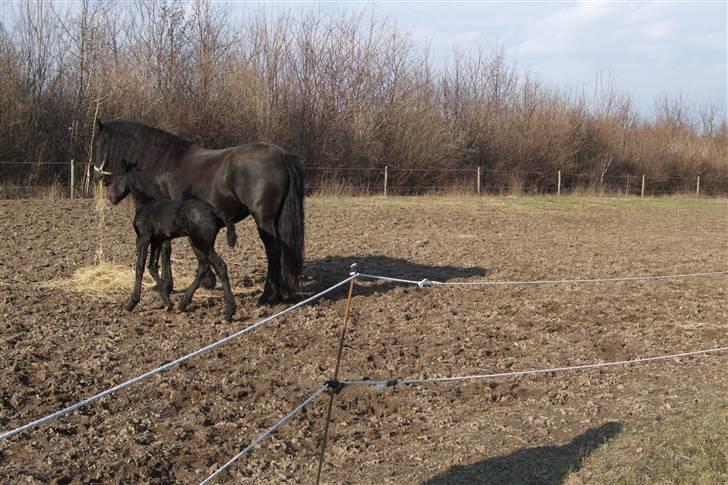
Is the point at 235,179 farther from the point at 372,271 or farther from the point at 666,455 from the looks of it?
the point at 666,455

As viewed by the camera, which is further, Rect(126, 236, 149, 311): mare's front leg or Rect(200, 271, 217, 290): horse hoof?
Rect(200, 271, 217, 290): horse hoof

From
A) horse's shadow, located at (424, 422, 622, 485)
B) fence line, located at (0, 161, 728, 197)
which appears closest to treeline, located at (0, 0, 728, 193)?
fence line, located at (0, 161, 728, 197)

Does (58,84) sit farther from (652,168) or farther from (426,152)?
(652,168)

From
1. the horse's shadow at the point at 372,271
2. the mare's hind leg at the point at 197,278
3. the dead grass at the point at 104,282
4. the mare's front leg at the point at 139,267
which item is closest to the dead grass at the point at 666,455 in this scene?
the mare's hind leg at the point at 197,278

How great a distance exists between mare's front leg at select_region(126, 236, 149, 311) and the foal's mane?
1186 mm

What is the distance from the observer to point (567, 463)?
15.0 feet

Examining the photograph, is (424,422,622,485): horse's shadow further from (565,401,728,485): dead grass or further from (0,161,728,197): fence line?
(0,161,728,197): fence line

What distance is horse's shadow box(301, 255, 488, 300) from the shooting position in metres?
9.88

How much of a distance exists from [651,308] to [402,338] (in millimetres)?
3402

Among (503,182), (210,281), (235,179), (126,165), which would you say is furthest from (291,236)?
(503,182)

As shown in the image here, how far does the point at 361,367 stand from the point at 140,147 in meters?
4.15

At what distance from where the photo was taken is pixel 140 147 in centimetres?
895

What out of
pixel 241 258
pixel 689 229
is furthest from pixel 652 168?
pixel 241 258

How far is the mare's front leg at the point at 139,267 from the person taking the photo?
8.07 metres
